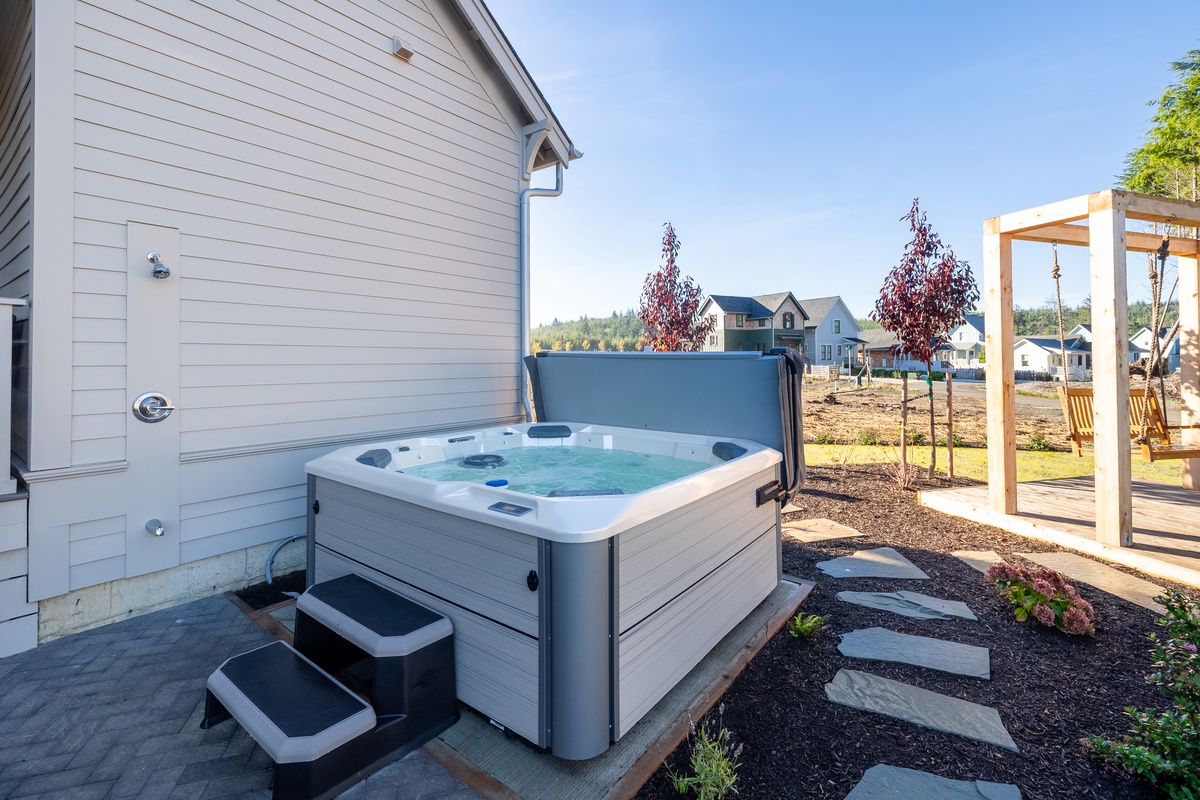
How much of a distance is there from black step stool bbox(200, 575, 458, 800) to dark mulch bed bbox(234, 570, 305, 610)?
1.00 meters

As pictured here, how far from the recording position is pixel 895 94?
397 inches

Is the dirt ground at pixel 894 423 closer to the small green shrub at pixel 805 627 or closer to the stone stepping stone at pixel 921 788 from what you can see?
the small green shrub at pixel 805 627

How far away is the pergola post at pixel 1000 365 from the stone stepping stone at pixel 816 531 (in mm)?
1093

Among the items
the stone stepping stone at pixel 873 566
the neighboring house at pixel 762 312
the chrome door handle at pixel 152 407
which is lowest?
the stone stepping stone at pixel 873 566

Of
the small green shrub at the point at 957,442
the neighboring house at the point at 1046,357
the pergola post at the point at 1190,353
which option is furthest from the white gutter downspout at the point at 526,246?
the neighboring house at the point at 1046,357

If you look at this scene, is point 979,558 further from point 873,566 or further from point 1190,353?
point 1190,353

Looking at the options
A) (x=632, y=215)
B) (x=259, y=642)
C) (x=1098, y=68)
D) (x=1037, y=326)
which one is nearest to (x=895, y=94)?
(x=1098, y=68)

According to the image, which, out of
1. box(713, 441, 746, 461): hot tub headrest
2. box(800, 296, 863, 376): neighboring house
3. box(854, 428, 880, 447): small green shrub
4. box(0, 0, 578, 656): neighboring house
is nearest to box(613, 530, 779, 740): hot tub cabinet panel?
box(713, 441, 746, 461): hot tub headrest

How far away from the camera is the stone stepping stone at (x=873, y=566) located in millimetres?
3107

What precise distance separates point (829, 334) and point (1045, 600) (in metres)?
34.2

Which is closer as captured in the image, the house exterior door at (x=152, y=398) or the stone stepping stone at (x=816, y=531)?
the house exterior door at (x=152, y=398)

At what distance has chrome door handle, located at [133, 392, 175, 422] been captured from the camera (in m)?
2.58

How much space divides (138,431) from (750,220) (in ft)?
66.2

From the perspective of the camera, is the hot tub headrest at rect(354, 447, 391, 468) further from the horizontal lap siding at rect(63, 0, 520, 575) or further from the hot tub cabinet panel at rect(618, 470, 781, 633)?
the hot tub cabinet panel at rect(618, 470, 781, 633)
